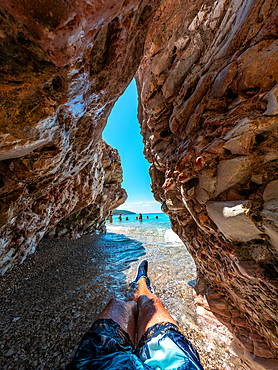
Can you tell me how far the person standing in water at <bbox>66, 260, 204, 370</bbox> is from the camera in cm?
135

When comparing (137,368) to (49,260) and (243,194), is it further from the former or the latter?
(49,260)

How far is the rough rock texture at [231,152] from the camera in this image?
160 cm

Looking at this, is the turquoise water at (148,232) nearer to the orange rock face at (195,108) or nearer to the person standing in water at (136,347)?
the orange rock face at (195,108)

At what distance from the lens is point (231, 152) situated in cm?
192

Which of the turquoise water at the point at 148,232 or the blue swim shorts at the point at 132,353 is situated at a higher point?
the blue swim shorts at the point at 132,353

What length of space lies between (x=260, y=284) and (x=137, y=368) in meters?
1.81

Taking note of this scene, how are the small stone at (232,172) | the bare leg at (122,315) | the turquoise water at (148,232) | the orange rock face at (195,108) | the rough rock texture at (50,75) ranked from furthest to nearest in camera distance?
the turquoise water at (148,232) → the bare leg at (122,315) → the small stone at (232,172) → the orange rock face at (195,108) → the rough rock texture at (50,75)

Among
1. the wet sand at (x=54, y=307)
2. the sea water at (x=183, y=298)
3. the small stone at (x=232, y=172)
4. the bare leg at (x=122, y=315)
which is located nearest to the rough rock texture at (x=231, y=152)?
the small stone at (x=232, y=172)

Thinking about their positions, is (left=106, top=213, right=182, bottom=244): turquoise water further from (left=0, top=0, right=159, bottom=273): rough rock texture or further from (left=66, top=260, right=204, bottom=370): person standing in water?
(left=0, top=0, right=159, bottom=273): rough rock texture

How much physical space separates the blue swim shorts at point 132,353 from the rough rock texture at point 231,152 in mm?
1292

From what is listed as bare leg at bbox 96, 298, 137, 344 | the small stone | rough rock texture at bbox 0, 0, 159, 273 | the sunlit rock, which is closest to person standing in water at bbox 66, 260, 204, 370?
bare leg at bbox 96, 298, 137, 344

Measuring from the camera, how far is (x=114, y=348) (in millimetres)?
1633

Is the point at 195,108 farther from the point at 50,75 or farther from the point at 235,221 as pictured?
the point at 50,75

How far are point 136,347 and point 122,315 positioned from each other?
53 cm
